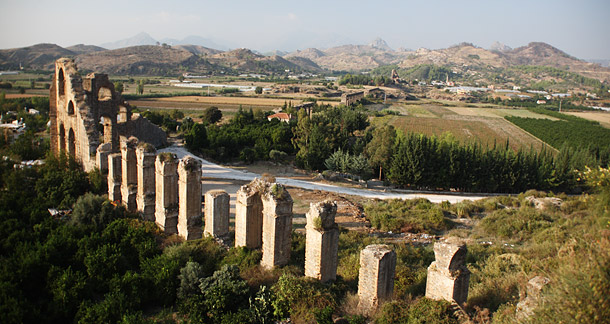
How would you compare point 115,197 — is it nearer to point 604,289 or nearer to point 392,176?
point 604,289

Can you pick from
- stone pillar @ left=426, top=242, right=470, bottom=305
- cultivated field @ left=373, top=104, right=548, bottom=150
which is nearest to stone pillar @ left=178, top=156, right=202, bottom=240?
stone pillar @ left=426, top=242, right=470, bottom=305

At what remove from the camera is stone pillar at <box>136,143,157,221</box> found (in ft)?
45.8

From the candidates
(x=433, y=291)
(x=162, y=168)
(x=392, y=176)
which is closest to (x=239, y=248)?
(x=162, y=168)

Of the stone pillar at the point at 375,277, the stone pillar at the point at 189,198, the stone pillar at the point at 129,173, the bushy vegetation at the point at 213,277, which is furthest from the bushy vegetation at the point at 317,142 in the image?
the stone pillar at the point at 375,277

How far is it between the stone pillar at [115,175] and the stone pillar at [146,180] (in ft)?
6.01

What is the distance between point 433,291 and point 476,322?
3.36 feet

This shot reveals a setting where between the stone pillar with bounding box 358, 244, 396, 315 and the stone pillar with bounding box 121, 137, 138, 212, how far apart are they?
9765 mm

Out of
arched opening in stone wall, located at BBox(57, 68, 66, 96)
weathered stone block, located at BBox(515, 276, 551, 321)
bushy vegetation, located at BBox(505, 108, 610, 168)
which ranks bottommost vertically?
bushy vegetation, located at BBox(505, 108, 610, 168)

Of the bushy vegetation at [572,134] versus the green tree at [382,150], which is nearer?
the green tree at [382,150]

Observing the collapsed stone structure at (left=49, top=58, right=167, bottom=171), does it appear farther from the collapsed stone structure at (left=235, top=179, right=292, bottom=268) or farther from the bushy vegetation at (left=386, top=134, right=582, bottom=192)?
the bushy vegetation at (left=386, top=134, right=582, bottom=192)

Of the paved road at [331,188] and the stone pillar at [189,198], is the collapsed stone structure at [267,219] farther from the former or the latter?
the paved road at [331,188]

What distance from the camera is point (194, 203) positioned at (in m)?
12.9

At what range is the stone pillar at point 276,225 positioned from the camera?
32.9 feet

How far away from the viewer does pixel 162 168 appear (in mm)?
13195
